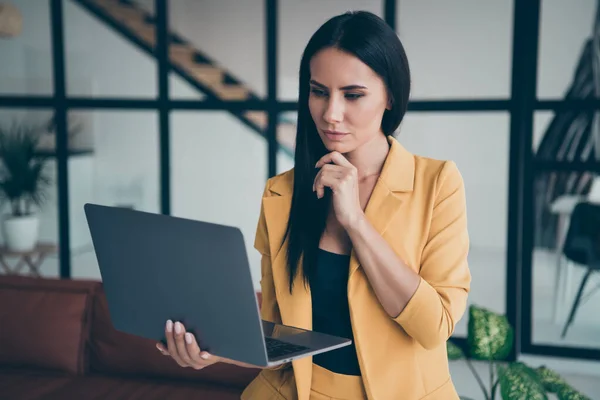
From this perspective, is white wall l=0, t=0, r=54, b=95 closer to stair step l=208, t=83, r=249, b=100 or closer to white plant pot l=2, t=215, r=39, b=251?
white plant pot l=2, t=215, r=39, b=251

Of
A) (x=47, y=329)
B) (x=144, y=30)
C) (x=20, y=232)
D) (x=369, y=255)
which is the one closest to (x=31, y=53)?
(x=144, y=30)

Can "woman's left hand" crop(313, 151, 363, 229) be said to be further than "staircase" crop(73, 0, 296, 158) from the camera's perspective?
No

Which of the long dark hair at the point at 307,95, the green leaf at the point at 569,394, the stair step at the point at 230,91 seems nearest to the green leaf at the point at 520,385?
the green leaf at the point at 569,394

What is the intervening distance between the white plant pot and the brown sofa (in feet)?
3.91

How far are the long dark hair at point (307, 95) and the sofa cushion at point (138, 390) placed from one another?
116cm

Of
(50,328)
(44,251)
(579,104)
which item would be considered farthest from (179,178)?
(579,104)

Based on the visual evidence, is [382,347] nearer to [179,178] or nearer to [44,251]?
[179,178]

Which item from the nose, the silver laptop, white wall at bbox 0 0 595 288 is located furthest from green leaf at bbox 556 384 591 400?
the nose

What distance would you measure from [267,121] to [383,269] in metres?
2.29

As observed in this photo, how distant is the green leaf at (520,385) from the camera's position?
6.76ft

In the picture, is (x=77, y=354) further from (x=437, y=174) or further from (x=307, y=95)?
(x=437, y=174)

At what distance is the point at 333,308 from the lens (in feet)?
4.18

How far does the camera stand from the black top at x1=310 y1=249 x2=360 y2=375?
1.25 m

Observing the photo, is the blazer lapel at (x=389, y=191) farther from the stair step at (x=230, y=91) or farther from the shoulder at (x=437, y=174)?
the stair step at (x=230, y=91)
